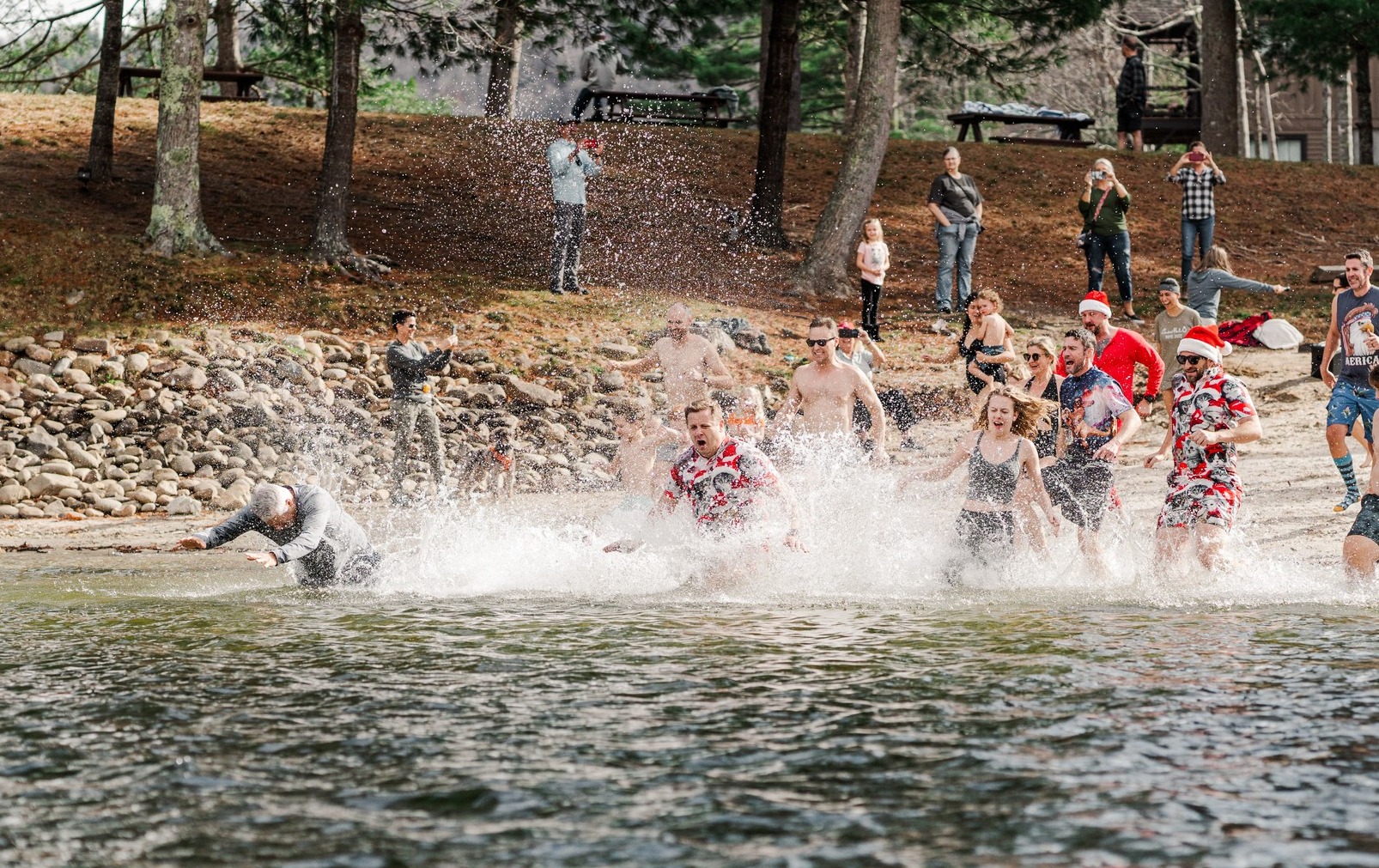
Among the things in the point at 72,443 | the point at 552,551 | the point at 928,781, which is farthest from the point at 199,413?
the point at 928,781

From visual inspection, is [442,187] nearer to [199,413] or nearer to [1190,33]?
[199,413]

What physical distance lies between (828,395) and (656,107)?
19.6 m

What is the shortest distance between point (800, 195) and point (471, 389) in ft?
35.7

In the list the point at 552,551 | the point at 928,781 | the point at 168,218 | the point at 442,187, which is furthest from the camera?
the point at 442,187

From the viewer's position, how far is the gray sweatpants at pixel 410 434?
15312 millimetres

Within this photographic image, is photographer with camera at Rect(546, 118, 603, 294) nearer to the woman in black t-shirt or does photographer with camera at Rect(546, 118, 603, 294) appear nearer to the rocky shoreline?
the rocky shoreline

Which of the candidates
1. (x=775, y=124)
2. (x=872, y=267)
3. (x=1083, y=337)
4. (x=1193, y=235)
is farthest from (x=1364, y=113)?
(x=1083, y=337)

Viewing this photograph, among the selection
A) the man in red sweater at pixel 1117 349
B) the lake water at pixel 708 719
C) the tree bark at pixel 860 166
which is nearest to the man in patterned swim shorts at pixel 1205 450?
Answer: the lake water at pixel 708 719

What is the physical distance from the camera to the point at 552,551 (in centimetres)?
1286

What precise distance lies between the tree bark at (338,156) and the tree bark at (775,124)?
6493 millimetres

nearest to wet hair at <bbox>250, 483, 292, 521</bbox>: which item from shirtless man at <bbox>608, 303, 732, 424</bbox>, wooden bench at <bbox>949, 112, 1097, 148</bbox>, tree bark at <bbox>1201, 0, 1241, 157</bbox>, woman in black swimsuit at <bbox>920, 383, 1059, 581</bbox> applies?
shirtless man at <bbox>608, 303, 732, 424</bbox>

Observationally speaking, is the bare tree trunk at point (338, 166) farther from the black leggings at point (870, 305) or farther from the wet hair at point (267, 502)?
the wet hair at point (267, 502)

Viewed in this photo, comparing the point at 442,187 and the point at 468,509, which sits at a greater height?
the point at 442,187

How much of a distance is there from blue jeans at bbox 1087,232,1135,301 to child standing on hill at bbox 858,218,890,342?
9.63ft
